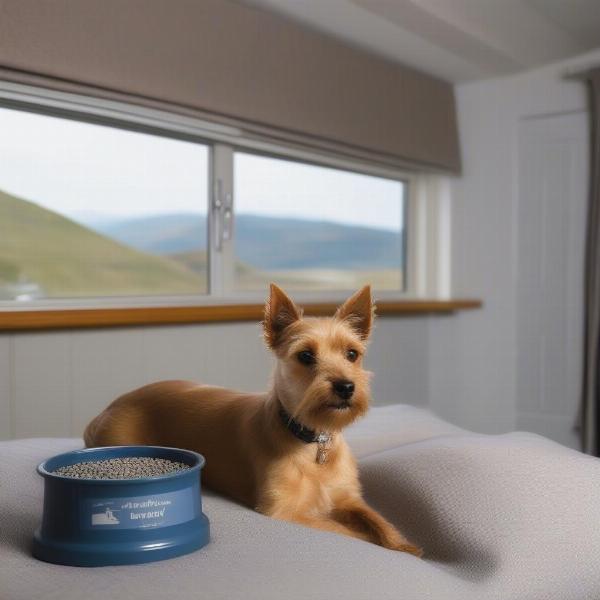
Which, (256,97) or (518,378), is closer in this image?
(256,97)

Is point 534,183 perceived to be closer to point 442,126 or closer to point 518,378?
point 442,126

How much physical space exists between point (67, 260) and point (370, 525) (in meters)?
1.80

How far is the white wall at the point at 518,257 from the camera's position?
3.95m

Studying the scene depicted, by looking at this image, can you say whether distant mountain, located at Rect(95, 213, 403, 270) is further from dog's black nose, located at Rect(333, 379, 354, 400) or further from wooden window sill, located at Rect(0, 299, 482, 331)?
dog's black nose, located at Rect(333, 379, 354, 400)

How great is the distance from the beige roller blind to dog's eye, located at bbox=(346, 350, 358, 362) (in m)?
1.47

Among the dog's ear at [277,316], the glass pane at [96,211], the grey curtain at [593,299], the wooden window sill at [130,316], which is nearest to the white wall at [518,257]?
the grey curtain at [593,299]

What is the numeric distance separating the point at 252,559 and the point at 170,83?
2009 mm

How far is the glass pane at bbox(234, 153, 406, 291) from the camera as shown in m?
3.54

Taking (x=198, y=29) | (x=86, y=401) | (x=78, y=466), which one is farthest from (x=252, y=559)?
(x=198, y=29)

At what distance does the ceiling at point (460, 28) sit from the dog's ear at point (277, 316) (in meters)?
1.95

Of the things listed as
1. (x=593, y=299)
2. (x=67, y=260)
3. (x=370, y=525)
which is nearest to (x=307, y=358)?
(x=370, y=525)

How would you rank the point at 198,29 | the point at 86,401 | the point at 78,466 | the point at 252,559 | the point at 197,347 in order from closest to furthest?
1. the point at 252,559
2. the point at 78,466
3. the point at 86,401
4. the point at 198,29
5. the point at 197,347

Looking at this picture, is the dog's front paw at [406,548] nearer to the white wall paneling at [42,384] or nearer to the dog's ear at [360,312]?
the dog's ear at [360,312]

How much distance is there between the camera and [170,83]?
9.00ft
